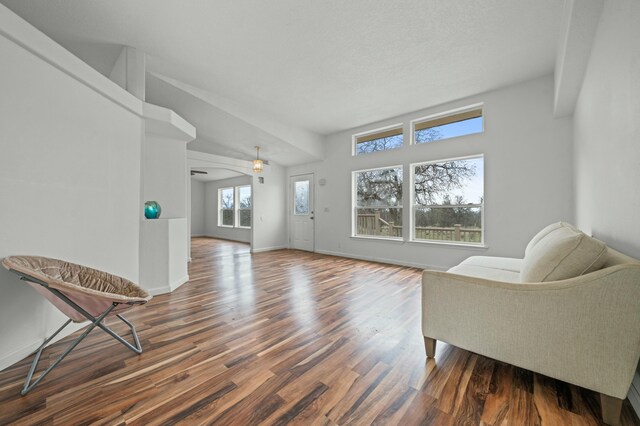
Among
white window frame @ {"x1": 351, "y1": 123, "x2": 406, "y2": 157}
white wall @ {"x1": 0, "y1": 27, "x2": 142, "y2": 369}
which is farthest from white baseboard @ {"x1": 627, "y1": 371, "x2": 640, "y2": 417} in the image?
white window frame @ {"x1": 351, "y1": 123, "x2": 406, "y2": 157}

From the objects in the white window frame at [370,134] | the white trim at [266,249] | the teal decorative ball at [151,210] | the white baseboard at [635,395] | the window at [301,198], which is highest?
the white window frame at [370,134]

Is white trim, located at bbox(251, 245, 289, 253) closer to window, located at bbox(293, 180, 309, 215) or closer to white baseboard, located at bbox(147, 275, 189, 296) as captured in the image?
window, located at bbox(293, 180, 309, 215)

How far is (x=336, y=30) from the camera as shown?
2680mm

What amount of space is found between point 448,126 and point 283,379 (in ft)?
15.6

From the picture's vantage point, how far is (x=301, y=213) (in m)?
7.25

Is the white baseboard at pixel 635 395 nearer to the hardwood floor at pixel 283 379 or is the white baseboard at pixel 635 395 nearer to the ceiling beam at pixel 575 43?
the hardwood floor at pixel 283 379

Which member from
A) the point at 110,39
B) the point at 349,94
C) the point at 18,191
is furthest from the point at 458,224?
the point at 110,39

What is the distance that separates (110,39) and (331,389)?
429 cm

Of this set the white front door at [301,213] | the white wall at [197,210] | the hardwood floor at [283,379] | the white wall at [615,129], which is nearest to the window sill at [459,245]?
the white wall at [615,129]

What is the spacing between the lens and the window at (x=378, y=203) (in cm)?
524

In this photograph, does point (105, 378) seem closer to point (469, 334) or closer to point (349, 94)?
point (469, 334)

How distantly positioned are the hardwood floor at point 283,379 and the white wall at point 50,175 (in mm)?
445

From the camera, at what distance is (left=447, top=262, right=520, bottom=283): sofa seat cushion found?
2.08 m

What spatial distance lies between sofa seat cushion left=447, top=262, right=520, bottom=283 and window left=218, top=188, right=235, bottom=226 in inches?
354
